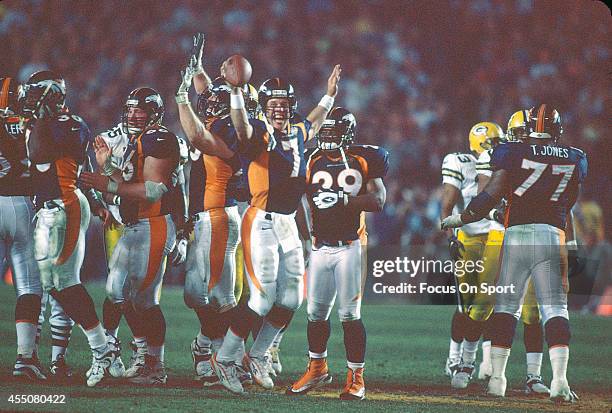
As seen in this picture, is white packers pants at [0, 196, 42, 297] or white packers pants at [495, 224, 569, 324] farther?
white packers pants at [0, 196, 42, 297]

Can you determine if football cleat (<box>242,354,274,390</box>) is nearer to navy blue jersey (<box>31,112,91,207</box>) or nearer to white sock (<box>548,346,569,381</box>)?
navy blue jersey (<box>31,112,91,207</box>)

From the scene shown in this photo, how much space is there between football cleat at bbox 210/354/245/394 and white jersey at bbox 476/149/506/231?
4.88 feet

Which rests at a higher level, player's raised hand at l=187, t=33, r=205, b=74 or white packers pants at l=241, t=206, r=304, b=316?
player's raised hand at l=187, t=33, r=205, b=74

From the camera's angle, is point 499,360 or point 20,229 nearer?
point 499,360

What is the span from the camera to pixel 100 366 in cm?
477

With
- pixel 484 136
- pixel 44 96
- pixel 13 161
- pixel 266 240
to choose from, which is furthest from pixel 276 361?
pixel 44 96

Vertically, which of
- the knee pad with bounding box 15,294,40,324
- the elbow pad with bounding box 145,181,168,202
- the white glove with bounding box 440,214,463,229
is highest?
the elbow pad with bounding box 145,181,168,202

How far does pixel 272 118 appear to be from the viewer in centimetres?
479

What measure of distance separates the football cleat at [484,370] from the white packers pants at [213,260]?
52.5 inches

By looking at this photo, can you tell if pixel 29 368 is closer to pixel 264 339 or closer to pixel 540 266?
pixel 264 339

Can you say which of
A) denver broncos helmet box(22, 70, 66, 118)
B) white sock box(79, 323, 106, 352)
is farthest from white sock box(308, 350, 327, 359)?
denver broncos helmet box(22, 70, 66, 118)

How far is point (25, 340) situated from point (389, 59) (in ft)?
7.73

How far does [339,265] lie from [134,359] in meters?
1.15

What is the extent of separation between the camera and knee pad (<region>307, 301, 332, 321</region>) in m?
4.70
